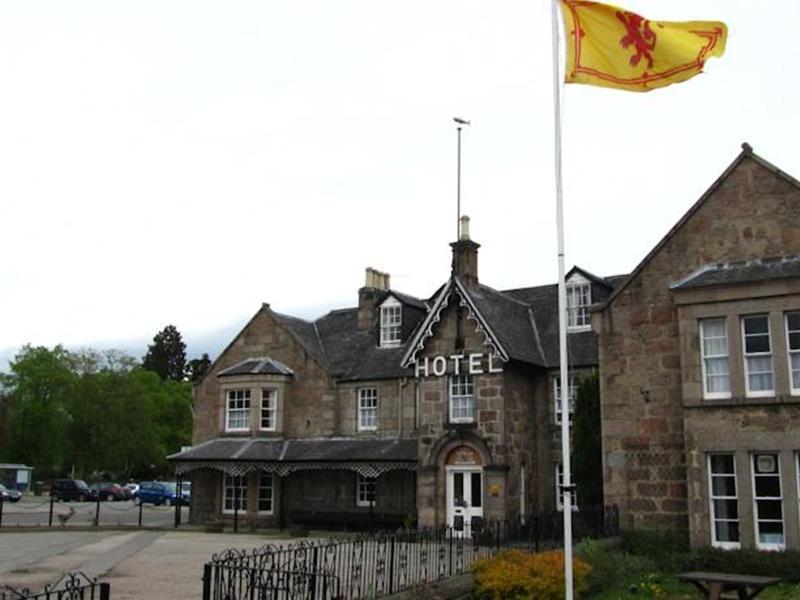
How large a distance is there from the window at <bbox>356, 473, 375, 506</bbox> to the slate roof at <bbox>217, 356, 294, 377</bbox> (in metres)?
5.67

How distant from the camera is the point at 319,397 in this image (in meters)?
36.4

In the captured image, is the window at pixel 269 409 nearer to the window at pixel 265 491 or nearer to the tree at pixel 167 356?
the window at pixel 265 491

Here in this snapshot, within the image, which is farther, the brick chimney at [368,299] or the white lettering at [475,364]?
the brick chimney at [368,299]

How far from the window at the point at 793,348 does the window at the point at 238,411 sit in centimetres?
2290

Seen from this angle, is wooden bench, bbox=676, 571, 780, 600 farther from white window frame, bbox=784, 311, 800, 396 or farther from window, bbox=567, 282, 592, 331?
window, bbox=567, 282, 592, 331

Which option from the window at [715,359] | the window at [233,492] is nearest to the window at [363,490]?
the window at [233,492]

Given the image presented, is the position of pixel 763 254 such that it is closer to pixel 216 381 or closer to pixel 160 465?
pixel 216 381

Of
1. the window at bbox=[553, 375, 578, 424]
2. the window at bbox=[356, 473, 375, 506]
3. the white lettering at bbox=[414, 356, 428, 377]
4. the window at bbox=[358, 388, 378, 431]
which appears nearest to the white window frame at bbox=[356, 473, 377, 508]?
the window at bbox=[356, 473, 375, 506]

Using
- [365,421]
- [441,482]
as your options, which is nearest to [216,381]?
[365,421]

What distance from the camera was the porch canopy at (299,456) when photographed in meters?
32.3

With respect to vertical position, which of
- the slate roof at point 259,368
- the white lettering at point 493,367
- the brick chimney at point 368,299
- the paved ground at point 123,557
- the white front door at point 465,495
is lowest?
the paved ground at point 123,557

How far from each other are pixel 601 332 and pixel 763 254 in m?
4.69

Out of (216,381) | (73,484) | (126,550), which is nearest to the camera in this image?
(126,550)

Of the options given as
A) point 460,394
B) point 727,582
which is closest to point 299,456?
point 460,394
